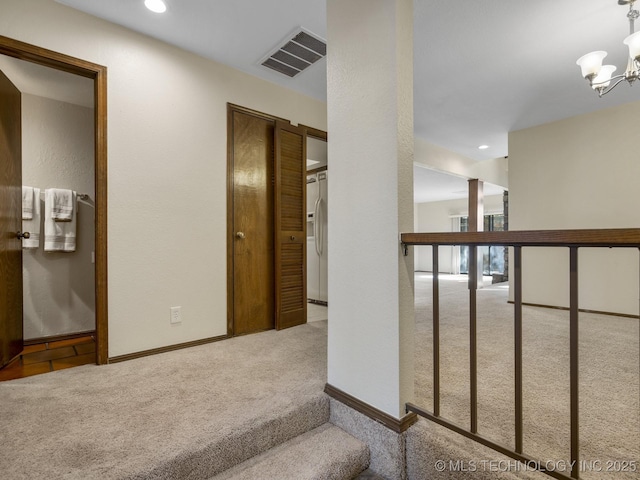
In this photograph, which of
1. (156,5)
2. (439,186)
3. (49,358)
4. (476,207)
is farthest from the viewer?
(439,186)

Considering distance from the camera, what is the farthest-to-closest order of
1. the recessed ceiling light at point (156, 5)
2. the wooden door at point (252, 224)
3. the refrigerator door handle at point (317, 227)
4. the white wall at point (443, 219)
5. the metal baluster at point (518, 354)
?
the white wall at point (443, 219)
the refrigerator door handle at point (317, 227)
the wooden door at point (252, 224)
the recessed ceiling light at point (156, 5)
the metal baluster at point (518, 354)

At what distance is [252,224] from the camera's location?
2.89 metres

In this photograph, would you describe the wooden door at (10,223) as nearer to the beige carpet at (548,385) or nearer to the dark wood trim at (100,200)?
the dark wood trim at (100,200)

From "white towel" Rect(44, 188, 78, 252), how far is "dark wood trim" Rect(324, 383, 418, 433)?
271cm

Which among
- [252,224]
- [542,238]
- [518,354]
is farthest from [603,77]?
[252,224]

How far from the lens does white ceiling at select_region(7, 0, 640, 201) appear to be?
80.5 inches

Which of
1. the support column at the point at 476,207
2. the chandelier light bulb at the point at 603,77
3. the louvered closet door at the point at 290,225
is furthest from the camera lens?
the support column at the point at 476,207

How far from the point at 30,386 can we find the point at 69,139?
7.48 ft

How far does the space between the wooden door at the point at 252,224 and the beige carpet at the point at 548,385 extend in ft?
4.77

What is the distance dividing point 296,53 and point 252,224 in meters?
1.46

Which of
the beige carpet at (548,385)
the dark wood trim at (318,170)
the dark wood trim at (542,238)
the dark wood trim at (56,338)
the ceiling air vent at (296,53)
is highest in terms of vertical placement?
the ceiling air vent at (296,53)

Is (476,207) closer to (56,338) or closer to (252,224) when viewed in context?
(252,224)

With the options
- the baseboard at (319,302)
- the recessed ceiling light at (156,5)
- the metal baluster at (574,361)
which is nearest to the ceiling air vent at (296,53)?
the recessed ceiling light at (156,5)

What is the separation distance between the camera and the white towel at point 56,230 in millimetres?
2760
